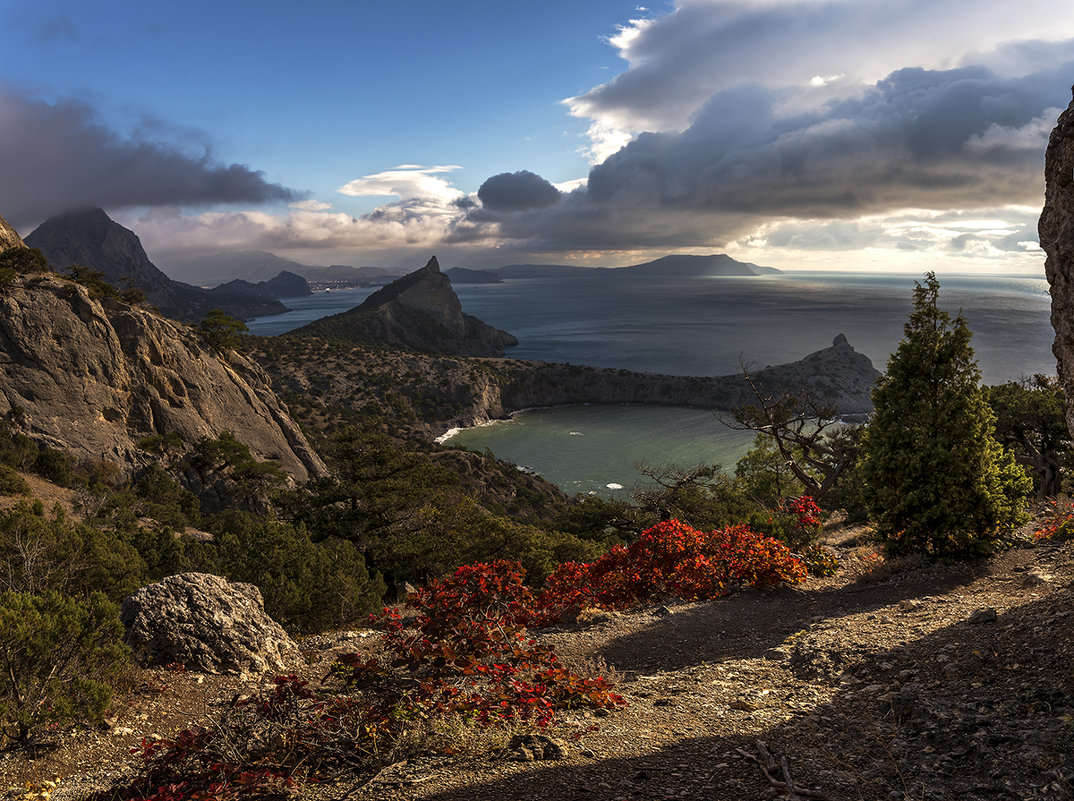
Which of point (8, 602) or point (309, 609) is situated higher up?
point (8, 602)

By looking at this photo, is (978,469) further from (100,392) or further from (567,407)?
(567,407)

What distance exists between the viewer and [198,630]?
8.91m

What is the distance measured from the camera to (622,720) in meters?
6.31

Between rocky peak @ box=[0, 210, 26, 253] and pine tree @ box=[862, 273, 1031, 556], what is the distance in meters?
50.2

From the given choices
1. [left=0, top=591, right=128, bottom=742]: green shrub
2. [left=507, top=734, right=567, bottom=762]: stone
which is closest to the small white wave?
[left=0, top=591, right=128, bottom=742]: green shrub

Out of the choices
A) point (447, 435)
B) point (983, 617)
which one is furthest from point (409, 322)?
point (983, 617)

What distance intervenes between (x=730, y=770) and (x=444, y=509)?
Result: 65.5 feet

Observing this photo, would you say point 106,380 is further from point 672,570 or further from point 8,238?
point 672,570

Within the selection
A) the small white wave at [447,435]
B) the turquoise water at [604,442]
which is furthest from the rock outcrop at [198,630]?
the small white wave at [447,435]

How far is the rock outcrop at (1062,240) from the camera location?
593cm

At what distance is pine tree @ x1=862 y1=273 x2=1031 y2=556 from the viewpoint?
11.3 m

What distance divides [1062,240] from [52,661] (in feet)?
39.1

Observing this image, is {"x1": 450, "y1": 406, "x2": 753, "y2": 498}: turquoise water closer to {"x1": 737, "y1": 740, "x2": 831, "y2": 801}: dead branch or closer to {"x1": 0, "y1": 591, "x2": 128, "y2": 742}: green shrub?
{"x1": 0, "y1": 591, "x2": 128, "y2": 742}: green shrub

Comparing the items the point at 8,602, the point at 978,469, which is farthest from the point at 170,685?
the point at 978,469
